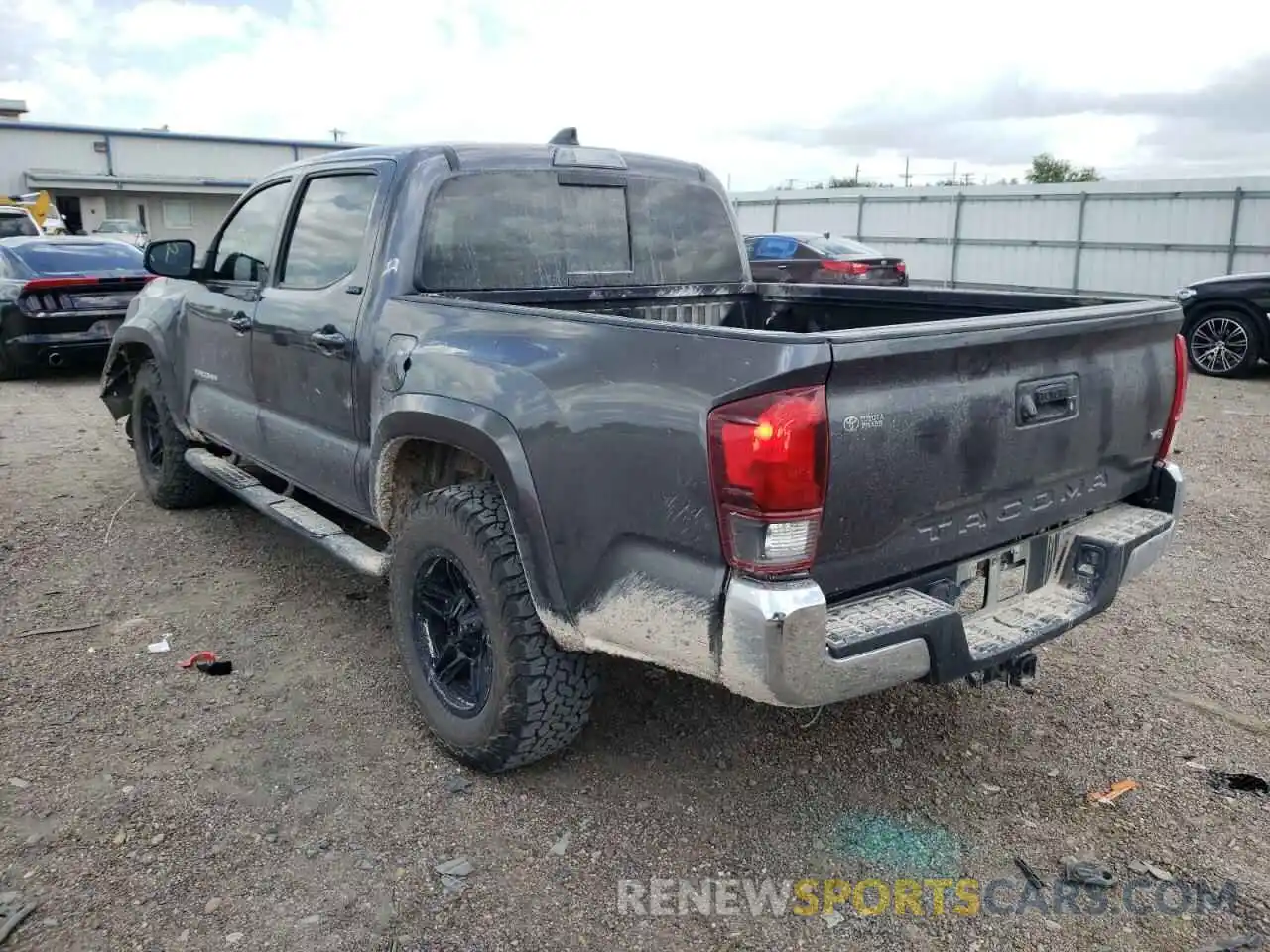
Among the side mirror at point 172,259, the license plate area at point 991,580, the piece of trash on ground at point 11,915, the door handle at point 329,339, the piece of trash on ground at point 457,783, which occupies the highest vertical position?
the side mirror at point 172,259

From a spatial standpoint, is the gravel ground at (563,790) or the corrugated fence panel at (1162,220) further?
the corrugated fence panel at (1162,220)

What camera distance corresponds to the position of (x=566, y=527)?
2762 millimetres

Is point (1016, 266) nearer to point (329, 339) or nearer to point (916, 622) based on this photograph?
point (329, 339)

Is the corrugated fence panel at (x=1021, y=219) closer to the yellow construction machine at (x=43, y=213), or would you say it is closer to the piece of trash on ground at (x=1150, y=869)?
the yellow construction machine at (x=43, y=213)

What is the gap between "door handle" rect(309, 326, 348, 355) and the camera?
376 centimetres

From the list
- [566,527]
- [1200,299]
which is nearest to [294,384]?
[566,527]

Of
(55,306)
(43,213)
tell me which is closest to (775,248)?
(55,306)

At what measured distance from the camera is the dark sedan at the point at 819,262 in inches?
590

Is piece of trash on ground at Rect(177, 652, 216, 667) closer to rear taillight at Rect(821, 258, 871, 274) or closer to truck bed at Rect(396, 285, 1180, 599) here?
truck bed at Rect(396, 285, 1180, 599)

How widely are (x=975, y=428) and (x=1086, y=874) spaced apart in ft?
4.14

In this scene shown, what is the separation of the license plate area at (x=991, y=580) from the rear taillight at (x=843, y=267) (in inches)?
490

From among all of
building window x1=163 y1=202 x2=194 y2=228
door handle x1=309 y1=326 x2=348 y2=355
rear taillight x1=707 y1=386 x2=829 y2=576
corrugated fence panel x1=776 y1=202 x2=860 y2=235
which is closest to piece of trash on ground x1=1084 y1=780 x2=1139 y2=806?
rear taillight x1=707 y1=386 x2=829 y2=576

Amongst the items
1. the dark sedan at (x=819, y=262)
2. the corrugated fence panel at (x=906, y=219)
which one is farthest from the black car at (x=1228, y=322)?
the corrugated fence panel at (x=906, y=219)

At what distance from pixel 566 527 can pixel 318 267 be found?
1976mm
